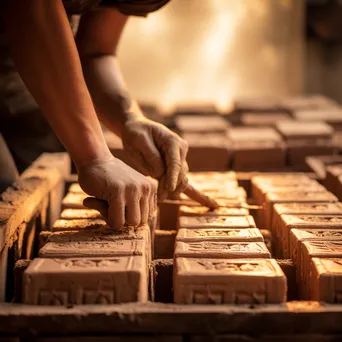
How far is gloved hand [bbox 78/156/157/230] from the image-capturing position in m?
2.18

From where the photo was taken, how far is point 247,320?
1.78 meters

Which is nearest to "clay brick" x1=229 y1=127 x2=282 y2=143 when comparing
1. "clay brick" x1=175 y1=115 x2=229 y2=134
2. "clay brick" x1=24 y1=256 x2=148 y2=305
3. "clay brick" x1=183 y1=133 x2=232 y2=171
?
"clay brick" x1=175 y1=115 x2=229 y2=134

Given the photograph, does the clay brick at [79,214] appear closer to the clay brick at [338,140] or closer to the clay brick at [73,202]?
the clay brick at [73,202]

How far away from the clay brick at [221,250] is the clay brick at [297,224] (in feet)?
0.77

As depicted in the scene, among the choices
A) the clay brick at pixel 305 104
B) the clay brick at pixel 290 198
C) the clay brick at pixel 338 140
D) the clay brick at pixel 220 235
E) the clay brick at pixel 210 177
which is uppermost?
the clay brick at pixel 305 104

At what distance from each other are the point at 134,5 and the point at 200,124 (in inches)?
66.9

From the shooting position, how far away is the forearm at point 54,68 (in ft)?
7.10

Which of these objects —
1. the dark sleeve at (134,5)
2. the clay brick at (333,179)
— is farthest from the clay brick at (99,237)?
the clay brick at (333,179)

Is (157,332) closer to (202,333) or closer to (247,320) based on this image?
(202,333)

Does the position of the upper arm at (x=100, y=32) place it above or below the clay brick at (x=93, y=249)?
above

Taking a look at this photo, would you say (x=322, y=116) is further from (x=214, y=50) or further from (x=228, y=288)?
(x=228, y=288)

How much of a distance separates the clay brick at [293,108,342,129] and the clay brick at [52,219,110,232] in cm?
265

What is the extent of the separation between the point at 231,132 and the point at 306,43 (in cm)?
389

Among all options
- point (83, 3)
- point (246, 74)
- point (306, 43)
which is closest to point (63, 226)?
point (83, 3)
